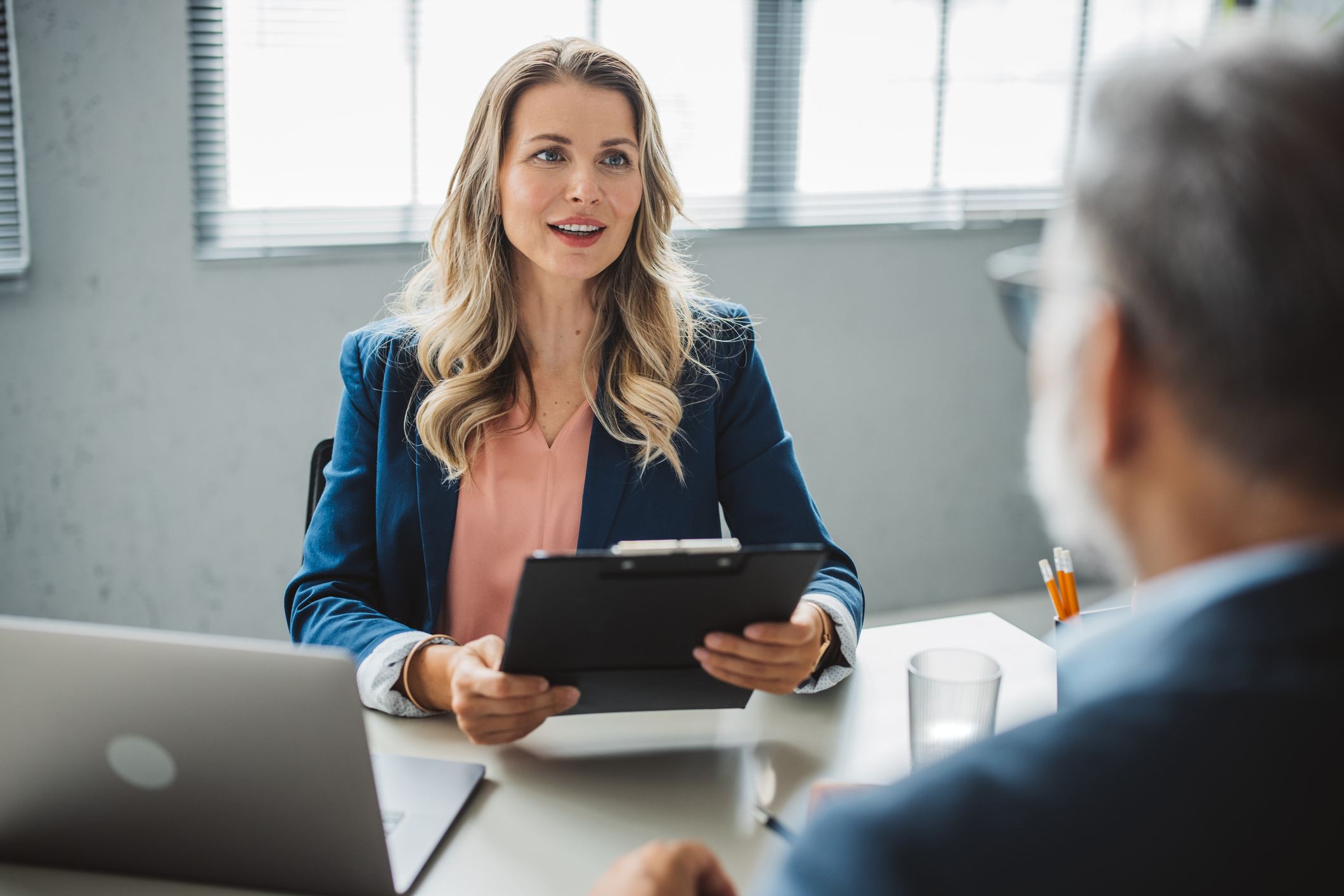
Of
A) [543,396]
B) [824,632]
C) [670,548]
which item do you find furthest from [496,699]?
[543,396]

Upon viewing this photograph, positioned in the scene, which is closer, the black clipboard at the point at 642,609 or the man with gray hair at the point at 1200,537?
the man with gray hair at the point at 1200,537

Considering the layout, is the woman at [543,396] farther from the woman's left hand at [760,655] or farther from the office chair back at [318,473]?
the woman's left hand at [760,655]

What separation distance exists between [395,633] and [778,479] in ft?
1.90

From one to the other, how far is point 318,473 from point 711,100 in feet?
5.68

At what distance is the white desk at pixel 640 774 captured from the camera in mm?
917

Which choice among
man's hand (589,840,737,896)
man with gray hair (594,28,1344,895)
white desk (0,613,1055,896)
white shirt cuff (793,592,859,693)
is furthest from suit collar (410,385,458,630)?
man with gray hair (594,28,1344,895)

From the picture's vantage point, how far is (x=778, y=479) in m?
1.58

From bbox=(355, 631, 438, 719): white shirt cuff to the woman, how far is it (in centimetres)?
18

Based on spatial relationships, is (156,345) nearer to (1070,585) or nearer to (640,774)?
(640,774)

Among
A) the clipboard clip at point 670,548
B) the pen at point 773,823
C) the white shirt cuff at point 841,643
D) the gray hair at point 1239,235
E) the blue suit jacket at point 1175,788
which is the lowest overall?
the pen at point 773,823

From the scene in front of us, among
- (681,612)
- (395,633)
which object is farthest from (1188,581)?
(395,633)

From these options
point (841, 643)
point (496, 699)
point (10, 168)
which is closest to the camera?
point (496, 699)

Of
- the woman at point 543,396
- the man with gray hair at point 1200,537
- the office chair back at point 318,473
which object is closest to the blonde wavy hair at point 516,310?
the woman at point 543,396

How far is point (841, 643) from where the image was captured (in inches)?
51.4
